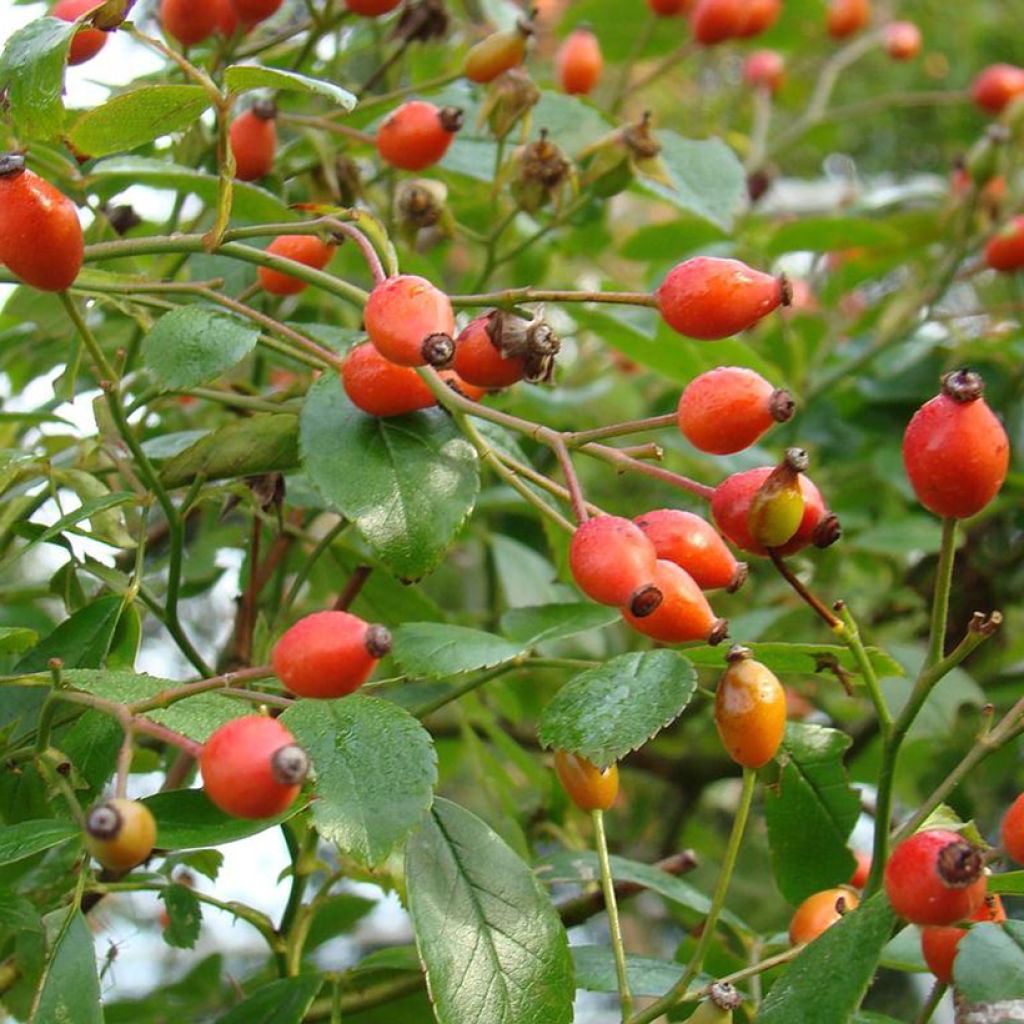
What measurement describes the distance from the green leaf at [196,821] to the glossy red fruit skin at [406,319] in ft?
0.79

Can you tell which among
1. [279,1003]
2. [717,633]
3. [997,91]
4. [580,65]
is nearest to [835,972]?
[717,633]

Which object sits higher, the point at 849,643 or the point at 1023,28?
the point at 849,643

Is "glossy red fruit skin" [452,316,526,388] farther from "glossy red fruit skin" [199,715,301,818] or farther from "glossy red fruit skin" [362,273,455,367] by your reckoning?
"glossy red fruit skin" [199,715,301,818]

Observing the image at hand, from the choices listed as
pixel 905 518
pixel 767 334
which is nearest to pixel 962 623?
pixel 905 518

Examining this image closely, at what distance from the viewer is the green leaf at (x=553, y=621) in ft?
3.05

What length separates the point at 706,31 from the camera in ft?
5.92

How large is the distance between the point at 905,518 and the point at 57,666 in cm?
128

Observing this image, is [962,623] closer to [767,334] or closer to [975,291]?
[767,334]

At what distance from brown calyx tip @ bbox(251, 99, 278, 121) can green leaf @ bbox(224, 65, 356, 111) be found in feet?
0.79

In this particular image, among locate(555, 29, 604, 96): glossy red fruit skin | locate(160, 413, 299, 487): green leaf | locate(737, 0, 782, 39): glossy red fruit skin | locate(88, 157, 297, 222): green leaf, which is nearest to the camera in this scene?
locate(160, 413, 299, 487): green leaf

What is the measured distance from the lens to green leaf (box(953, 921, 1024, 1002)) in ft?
2.32

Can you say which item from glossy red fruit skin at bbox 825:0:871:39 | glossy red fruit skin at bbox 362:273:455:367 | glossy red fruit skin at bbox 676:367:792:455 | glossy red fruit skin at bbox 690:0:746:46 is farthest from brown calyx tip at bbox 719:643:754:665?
glossy red fruit skin at bbox 825:0:871:39

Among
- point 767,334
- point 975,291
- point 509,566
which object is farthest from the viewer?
point 975,291

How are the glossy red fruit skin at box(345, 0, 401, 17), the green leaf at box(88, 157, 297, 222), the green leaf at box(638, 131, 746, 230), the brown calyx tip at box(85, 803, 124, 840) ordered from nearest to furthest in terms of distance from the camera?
the brown calyx tip at box(85, 803, 124, 840), the green leaf at box(88, 157, 297, 222), the glossy red fruit skin at box(345, 0, 401, 17), the green leaf at box(638, 131, 746, 230)
